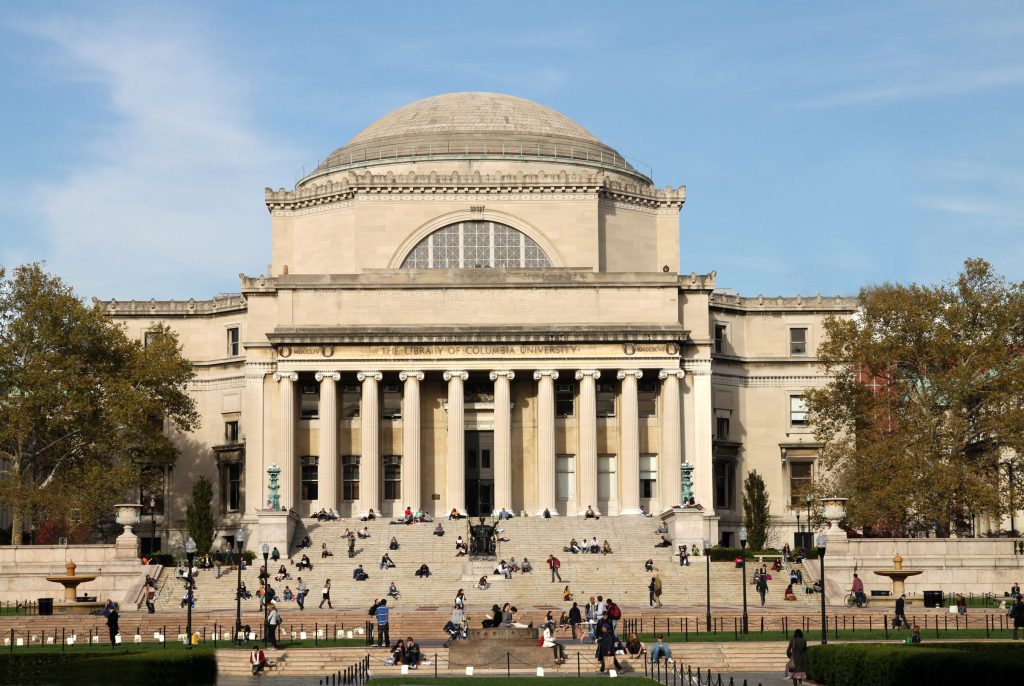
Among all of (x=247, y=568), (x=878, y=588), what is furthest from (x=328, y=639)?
(x=878, y=588)

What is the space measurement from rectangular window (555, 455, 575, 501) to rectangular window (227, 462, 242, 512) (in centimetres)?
1985

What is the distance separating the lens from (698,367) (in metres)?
98.5

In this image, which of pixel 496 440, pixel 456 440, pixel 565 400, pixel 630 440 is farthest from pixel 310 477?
pixel 630 440

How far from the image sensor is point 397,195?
346ft

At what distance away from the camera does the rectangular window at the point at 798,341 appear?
360 feet

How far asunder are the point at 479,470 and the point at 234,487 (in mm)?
16687

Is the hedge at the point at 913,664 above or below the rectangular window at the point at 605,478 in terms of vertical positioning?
below

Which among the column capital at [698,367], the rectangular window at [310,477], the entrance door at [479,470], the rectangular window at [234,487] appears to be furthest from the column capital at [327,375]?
the column capital at [698,367]

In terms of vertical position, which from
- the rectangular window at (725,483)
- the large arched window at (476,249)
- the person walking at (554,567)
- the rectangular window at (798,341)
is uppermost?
the large arched window at (476,249)

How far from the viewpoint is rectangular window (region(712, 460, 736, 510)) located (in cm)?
10562

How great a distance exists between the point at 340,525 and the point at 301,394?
10877 mm

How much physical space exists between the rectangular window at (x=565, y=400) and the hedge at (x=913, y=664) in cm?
4958

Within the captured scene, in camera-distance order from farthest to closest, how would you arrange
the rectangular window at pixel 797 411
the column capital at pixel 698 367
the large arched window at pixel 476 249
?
the rectangular window at pixel 797 411
the large arched window at pixel 476 249
the column capital at pixel 698 367

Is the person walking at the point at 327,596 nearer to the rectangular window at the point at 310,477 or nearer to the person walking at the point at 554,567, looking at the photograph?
the person walking at the point at 554,567
